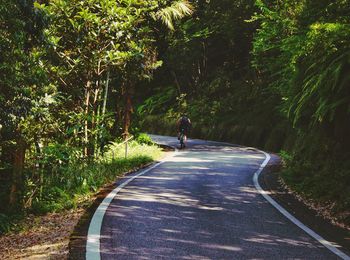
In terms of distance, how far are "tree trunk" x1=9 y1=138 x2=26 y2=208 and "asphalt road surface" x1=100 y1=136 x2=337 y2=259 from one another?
2.45 m

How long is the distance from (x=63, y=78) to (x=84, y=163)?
2568mm

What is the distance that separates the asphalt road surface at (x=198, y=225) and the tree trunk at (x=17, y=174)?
8.04 ft

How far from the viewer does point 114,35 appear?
12.6 meters

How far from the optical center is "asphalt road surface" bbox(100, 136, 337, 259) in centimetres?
570

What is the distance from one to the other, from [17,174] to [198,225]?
4.96 metres

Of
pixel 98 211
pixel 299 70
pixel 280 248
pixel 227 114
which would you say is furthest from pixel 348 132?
pixel 227 114

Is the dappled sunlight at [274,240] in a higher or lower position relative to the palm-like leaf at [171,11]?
lower

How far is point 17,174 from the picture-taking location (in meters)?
10.0

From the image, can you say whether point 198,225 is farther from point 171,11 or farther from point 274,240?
point 171,11

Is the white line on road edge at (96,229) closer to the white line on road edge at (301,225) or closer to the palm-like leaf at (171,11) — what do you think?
the white line on road edge at (301,225)

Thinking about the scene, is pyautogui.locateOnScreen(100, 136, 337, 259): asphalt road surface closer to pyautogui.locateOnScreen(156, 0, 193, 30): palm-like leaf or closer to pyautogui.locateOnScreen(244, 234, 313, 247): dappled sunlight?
pyautogui.locateOnScreen(244, 234, 313, 247): dappled sunlight

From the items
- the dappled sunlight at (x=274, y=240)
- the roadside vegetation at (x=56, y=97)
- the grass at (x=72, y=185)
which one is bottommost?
the dappled sunlight at (x=274, y=240)

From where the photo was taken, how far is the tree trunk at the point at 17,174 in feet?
32.8

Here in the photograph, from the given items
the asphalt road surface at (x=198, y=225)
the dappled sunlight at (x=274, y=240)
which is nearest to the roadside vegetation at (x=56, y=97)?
the asphalt road surface at (x=198, y=225)
